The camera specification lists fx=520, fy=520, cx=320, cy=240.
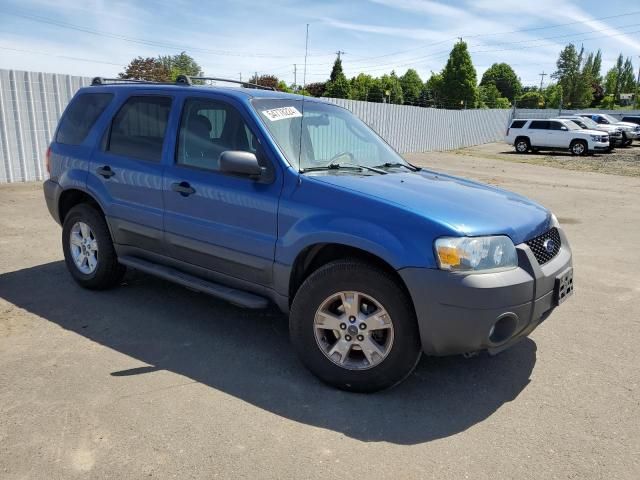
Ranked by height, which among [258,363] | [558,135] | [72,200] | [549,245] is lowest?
[258,363]

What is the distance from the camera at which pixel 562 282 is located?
3312mm

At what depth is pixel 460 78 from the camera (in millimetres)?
60406

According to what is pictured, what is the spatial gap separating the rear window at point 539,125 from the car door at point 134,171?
26.3 m

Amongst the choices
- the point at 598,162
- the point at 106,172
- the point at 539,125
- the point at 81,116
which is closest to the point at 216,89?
the point at 106,172

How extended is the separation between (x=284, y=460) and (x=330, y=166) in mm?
2019

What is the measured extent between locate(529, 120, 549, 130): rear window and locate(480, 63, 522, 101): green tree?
101m

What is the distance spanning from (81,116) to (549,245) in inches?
169

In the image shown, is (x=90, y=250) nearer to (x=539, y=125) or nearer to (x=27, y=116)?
(x=27, y=116)

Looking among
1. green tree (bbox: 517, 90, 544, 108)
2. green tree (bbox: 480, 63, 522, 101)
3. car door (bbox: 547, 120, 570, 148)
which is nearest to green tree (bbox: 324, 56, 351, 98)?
car door (bbox: 547, 120, 570, 148)

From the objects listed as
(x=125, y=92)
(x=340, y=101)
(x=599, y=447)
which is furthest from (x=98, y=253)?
(x=340, y=101)

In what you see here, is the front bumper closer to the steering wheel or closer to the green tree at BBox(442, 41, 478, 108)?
the steering wheel

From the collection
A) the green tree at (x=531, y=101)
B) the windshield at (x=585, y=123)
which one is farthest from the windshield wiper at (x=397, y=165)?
the green tree at (x=531, y=101)

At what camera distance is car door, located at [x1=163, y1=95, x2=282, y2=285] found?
3576mm

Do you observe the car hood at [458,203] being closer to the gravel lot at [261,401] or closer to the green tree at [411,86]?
the gravel lot at [261,401]
